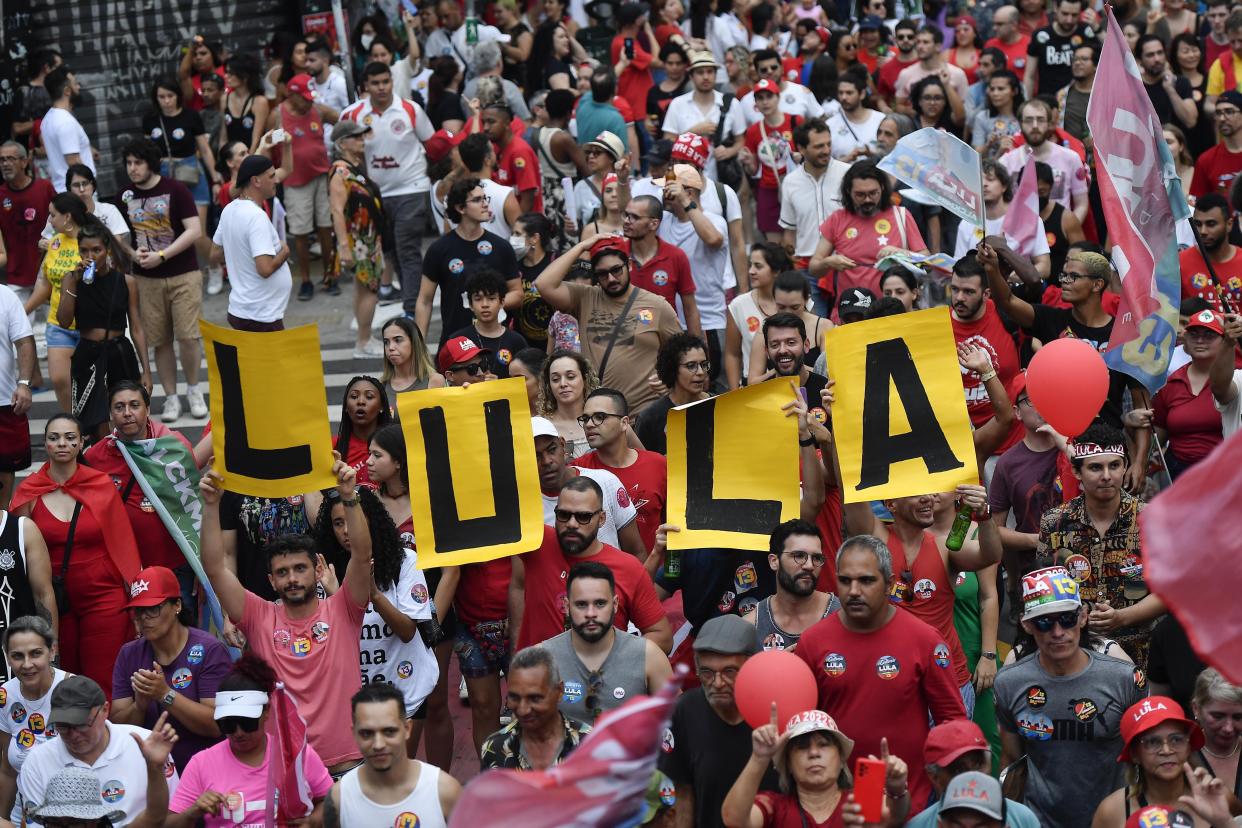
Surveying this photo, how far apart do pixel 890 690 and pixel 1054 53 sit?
33.1 feet

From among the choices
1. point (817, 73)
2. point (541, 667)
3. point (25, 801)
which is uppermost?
point (817, 73)

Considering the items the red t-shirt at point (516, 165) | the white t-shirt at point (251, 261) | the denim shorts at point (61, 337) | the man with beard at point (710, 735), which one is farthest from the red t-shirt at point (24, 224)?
the man with beard at point (710, 735)

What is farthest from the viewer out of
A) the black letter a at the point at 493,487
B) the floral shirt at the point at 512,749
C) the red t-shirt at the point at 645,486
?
the red t-shirt at the point at 645,486

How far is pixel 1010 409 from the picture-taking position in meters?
8.36

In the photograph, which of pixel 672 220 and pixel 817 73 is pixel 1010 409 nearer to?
pixel 672 220

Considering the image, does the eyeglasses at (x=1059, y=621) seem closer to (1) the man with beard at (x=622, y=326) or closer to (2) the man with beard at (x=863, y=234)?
(1) the man with beard at (x=622, y=326)

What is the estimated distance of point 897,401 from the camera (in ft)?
25.3

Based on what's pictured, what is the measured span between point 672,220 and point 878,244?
1.42 meters

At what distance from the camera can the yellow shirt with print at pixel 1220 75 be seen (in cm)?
1448

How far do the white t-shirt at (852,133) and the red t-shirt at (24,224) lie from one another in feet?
19.2

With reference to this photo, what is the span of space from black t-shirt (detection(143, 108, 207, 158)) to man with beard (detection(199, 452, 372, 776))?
28.4 ft

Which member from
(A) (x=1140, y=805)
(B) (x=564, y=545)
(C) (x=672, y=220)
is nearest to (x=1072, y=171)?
(C) (x=672, y=220)

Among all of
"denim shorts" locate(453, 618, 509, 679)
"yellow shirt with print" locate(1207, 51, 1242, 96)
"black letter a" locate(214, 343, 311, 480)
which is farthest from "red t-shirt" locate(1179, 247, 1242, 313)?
"black letter a" locate(214, 343, 311, 480)

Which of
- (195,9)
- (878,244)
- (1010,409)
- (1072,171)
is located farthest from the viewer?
(195,9)
